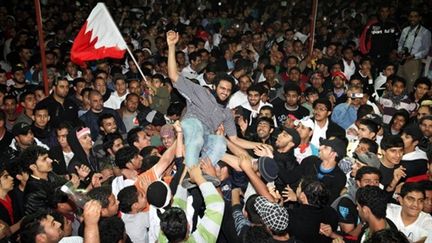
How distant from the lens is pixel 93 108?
23.2 ft

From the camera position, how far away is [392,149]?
16.1ft

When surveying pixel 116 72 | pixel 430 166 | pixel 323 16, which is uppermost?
pixel 430 166

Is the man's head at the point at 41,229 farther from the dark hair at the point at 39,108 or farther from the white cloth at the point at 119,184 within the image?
the dark hair at the point at 39,108

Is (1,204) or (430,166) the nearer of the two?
(1,204)

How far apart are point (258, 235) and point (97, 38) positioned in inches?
207

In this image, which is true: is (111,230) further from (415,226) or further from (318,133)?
(318,133)

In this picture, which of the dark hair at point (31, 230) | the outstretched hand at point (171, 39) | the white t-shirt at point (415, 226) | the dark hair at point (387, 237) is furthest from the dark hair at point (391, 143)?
the dark hair at point (31, 230)

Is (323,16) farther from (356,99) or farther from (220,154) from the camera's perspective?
(220,154)

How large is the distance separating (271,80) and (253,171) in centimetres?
512

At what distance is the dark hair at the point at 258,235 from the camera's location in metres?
3.23

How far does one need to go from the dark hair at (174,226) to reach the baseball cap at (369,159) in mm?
2287

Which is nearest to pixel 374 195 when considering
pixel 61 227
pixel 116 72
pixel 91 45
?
pixel 61 227

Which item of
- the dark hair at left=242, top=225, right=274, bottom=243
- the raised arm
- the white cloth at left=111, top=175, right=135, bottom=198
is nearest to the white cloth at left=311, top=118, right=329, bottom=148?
the raised arm

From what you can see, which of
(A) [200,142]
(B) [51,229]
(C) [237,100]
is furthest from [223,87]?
(C) [237,100]
